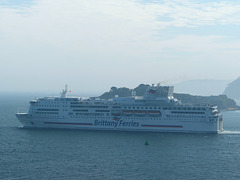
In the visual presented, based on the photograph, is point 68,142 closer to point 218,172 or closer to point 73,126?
point 73,126

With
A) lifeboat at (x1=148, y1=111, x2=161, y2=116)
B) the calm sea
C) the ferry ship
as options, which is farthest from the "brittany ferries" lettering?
lifeboat at (x1=148, y1=111, x2=161, y2=116)

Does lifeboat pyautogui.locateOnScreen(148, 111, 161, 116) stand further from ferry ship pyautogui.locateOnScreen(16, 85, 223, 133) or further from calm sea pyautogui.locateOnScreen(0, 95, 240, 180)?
calm sea pyautogui.locateOnScreen(0, 95, 240, 180)

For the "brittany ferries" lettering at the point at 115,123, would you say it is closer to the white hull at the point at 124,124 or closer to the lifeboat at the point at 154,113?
the white hull at the point at 124,124

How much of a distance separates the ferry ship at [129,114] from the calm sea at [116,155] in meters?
2.58

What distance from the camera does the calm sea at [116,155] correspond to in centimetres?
3691

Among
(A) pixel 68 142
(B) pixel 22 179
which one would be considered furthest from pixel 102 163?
(A) pixel 68 142

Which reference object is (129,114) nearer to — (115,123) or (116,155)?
(115,123)

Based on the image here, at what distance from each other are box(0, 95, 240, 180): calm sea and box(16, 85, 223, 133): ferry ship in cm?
258

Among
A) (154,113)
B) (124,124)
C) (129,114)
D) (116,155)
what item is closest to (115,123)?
(124,124)

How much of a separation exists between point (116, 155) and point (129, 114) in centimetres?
2033

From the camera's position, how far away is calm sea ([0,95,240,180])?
36.9 meters

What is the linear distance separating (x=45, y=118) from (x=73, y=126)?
618 centimetres

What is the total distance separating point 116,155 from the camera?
146 feet

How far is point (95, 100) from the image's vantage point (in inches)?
2645
